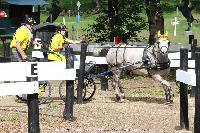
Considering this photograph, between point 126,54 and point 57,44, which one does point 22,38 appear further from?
point 126,54

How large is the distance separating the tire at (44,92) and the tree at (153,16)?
9.51 m

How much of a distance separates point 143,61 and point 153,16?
969 cm

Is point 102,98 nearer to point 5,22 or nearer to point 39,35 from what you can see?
point 39,35

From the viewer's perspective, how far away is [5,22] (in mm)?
42062

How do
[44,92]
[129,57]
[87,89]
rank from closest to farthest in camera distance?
[44,92] < [87,89] < [129,57]

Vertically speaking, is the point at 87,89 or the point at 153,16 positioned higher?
the point at 153,16

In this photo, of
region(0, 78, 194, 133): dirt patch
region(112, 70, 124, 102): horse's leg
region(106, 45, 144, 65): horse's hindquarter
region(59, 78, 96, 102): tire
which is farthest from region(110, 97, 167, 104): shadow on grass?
region(106, 45, 144, 65): horse's hindquarter

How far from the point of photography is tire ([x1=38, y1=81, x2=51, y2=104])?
47.3 ft

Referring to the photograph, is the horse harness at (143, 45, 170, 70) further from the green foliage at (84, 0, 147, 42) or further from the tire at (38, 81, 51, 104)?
the green foliage at (84, 0, 147, 42)

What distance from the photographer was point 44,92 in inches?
596

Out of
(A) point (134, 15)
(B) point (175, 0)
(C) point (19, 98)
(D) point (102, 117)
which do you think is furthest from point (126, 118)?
(B) point (175, 0)

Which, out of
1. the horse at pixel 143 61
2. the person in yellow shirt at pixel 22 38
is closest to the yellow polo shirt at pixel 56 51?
the person in yellow shirt at pixel 22 38

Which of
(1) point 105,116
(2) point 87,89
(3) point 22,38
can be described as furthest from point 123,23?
(1) point 105,116

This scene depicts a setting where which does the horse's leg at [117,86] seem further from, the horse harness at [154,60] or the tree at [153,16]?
the tree at [153,16]
